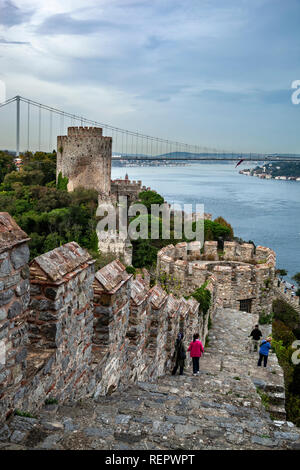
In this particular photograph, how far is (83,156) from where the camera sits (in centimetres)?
3131

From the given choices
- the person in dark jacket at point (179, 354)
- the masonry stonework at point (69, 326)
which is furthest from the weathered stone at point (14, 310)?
the person in dark jacket at point (179, 354)

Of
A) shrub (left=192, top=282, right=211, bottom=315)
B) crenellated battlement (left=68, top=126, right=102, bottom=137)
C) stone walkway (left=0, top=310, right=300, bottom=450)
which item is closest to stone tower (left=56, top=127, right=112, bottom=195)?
crenellated battlement (left=68, top=126, right=102, bottom=137)

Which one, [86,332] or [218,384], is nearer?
[86,332]

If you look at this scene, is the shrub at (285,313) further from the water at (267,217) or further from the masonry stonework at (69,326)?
the masonry stonework at (69,326)

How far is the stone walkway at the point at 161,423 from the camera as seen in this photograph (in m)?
2.70

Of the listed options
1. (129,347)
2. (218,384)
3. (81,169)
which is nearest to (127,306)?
(129,347)

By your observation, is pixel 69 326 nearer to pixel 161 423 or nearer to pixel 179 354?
pixel 161 423

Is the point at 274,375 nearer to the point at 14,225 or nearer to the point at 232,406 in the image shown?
the point at 232,406

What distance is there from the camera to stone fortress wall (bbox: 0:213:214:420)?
106 inches

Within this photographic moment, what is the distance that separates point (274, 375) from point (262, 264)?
241 inches

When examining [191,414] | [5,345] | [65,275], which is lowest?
[191,414]

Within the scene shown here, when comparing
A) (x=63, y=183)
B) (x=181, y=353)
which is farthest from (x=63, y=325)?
(x=63, y=183)

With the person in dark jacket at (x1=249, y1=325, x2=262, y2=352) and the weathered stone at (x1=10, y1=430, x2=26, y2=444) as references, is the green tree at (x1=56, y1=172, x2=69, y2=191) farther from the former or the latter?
the weathered stone at (x1=10, y1=430, x2=26, y2=444)

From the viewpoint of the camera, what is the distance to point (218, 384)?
6160mm
